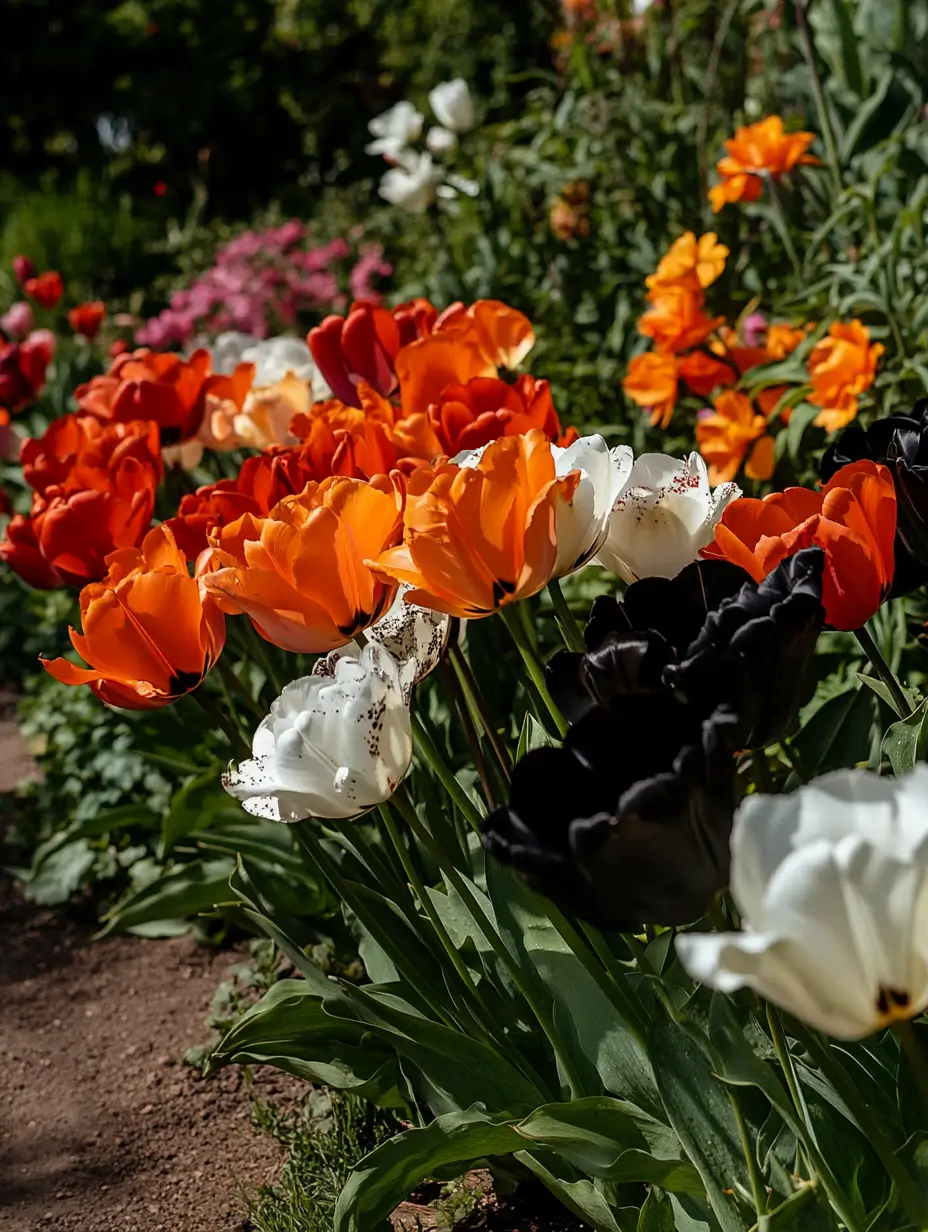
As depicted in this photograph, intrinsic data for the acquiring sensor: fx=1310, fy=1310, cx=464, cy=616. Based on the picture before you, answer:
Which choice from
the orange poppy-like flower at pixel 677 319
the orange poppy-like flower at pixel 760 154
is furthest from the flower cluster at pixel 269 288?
the orange poppy-like flower at pixel 677 319

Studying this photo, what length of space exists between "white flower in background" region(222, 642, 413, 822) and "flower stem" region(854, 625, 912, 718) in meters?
0.42

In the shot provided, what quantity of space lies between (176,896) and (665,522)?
4.05 ft

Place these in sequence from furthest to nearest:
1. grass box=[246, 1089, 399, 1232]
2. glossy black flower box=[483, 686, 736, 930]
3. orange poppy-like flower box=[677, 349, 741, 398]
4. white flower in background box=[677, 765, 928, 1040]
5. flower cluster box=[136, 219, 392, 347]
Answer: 1. flower cluster box=[136, 219, 392, 347]
2. orange poppy-like flower box=[677, 349, 741, 398]
3. grass box=[246, 1089, 399, 1232]
4. glossy black flower box=[483, 686, 736, 930]
5. white flower in background box=[677, 765, 928, 1040]

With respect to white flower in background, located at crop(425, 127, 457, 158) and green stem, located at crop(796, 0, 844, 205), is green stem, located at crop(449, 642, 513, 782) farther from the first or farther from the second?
white flower in background, located at crop(425, 127, 457, 158)

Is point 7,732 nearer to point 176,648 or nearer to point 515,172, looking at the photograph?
point 515,172

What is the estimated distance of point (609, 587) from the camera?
9.18 ft

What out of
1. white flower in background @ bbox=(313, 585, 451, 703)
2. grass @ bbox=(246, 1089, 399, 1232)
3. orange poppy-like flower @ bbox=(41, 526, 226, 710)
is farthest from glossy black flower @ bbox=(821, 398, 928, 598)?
grass @ bbox=(246, 1089, 399, 1232)

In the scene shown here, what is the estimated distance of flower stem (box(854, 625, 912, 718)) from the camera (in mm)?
1183

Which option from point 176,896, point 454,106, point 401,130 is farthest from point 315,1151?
point 401,130

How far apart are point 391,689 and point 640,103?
3.26 metres

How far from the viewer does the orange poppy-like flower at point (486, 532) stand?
1.08 m

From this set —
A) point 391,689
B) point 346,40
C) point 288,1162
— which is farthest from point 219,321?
point 346,40

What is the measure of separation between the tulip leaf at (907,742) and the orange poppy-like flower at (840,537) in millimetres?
171

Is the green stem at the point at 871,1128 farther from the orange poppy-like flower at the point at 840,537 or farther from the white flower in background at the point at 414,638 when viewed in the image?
the white flower in background at the point at 414,638
